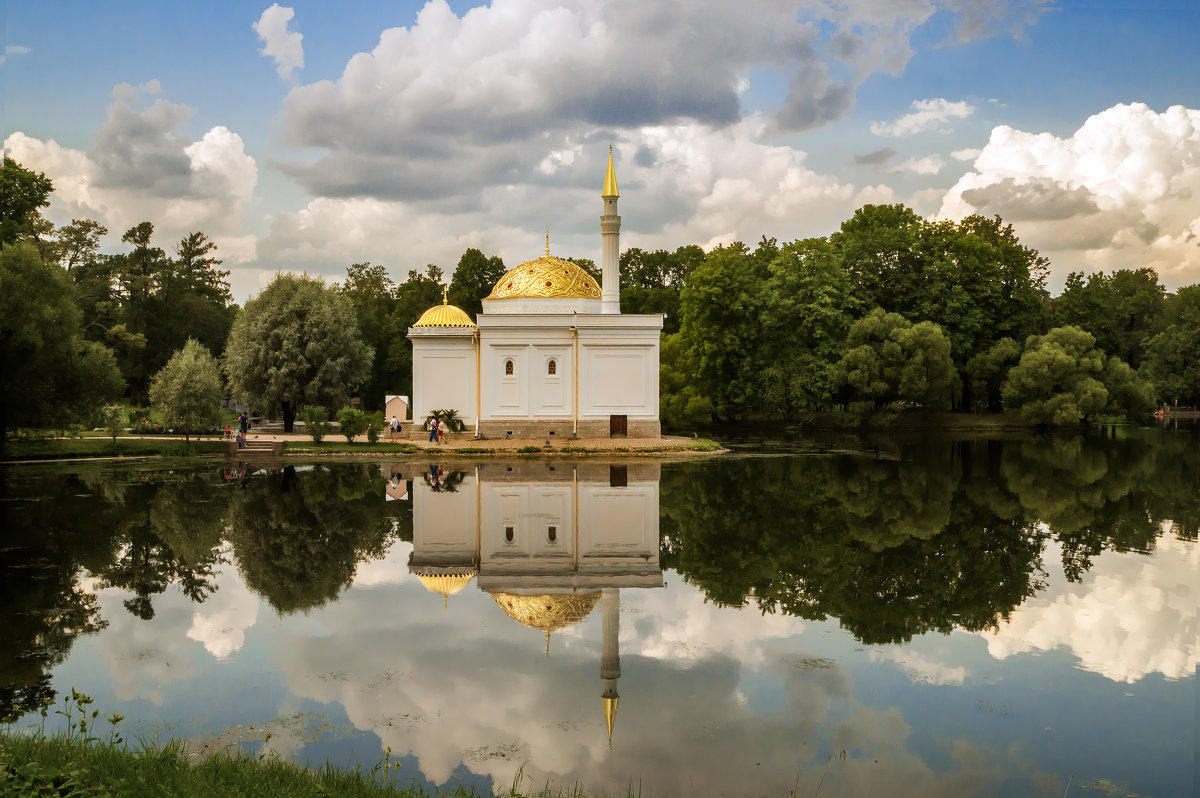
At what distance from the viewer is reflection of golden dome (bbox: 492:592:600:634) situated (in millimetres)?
10930

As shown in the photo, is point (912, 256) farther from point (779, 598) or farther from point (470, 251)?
point (779, 598)

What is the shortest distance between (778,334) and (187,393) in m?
32.3

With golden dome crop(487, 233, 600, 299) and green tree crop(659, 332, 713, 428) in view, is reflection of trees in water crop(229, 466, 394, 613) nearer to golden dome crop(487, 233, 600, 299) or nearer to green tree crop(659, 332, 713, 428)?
golden dome crop(487, 233, 600, 299)

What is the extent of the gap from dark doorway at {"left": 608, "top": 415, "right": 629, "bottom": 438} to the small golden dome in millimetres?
6080

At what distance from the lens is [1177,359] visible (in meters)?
63.5

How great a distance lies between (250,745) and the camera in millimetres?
7152

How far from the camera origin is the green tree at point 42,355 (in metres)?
26.7

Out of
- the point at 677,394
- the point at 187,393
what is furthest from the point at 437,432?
the point at 677,394

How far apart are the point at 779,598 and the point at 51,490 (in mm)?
18476

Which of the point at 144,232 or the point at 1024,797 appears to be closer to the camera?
the point at 1024,797

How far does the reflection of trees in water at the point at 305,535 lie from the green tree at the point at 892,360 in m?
32.5

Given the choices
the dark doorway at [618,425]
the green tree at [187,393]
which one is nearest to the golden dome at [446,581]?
the dark doorway at [618,425]

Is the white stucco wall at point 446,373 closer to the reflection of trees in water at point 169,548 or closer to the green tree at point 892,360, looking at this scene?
the reflection of trees in water at point 169,548

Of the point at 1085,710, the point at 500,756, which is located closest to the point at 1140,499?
the point at 1085,710
